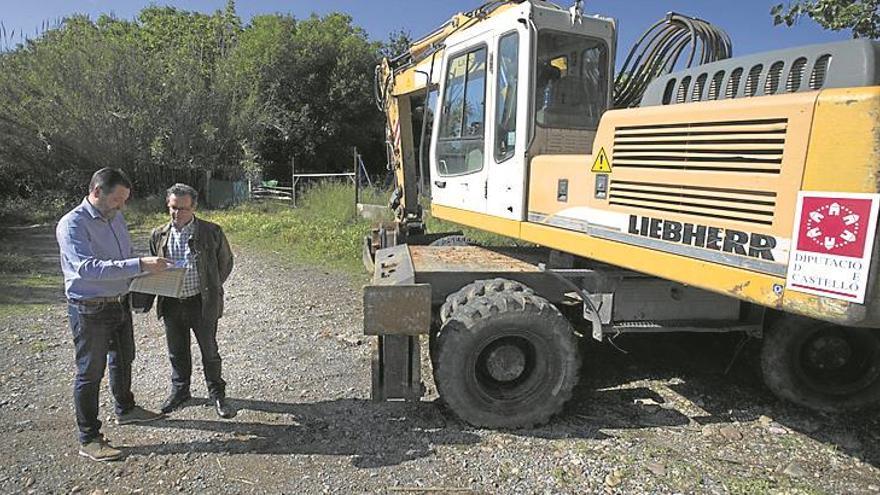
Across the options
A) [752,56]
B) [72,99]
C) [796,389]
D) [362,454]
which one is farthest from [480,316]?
[72,99]

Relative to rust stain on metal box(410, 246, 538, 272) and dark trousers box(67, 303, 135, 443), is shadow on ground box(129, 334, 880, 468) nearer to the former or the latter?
dark trousers box(67, 303, 135, 443)

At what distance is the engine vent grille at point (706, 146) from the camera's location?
3.07 metres

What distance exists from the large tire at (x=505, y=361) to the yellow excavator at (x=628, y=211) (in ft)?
0.04

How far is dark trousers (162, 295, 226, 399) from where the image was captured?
4246mm

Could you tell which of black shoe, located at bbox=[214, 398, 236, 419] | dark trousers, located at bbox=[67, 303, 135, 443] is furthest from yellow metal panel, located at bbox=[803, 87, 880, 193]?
dark trousers, located at bbox=[67, 303, 135, 443]

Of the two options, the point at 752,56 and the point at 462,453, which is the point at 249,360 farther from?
the point at 752,56

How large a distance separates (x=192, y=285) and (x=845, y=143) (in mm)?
3834

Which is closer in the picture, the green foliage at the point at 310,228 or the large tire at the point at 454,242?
the large tire at the point at 454,242

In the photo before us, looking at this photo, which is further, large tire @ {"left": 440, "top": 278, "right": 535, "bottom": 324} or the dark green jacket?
large tire @ {"left": 440, "top": 278, "right": 535, "bottom": 324}

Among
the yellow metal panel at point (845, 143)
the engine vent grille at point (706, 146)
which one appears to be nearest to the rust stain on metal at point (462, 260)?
the engine vent grille at point (706, 146)

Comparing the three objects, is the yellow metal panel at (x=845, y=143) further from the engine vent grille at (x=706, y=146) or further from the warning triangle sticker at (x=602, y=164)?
the warning triangle sticker at (x=602, y=164)

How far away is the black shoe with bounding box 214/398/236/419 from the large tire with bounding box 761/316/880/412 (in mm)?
3989

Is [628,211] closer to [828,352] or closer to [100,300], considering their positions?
[828,352]

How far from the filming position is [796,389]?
4.69 meters
